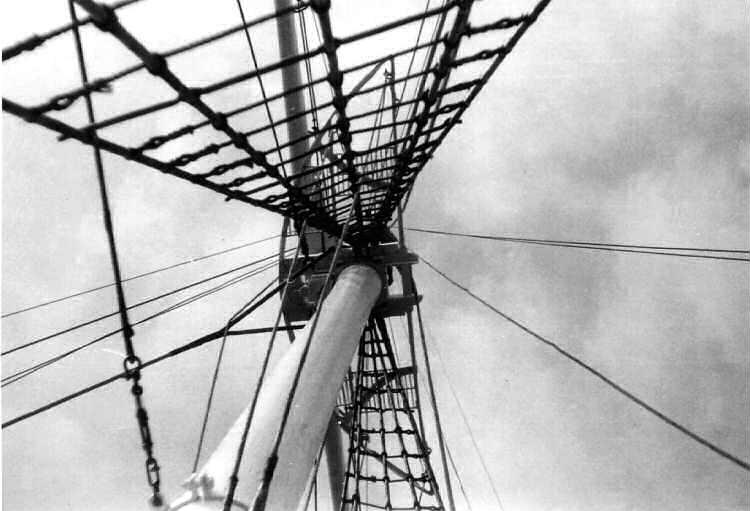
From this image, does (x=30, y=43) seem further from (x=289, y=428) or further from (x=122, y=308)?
(x=289, y=428)

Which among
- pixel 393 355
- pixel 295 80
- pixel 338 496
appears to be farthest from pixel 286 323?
pixel 338 496

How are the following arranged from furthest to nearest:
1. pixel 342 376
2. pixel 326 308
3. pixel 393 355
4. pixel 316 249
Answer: pixel 393 355 < pixel 316 249 < pixel 326 308 < pixel 342 376

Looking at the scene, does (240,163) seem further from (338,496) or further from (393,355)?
(338,496)

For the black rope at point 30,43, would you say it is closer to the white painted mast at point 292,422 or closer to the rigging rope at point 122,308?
the rigging rope at point 122,308

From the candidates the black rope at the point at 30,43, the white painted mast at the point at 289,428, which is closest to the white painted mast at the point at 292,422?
the white painted mast at the point at 289,428

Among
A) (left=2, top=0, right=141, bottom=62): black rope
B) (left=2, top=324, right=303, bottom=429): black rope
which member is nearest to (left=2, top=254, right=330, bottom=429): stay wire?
(left=2, top=324, right=303, bottom=429): black rope

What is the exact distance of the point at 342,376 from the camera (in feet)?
11.2

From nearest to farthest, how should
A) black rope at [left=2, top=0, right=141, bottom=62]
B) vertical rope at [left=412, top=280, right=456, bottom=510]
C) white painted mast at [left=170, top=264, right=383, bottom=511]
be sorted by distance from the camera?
black rope at [left=2, top=0, right=141, bottom=62] < white painted mast at [left=170, top=264, right=383, bottom=511] < vertical rope at [left=412, top=280, right=456, bottom=510]

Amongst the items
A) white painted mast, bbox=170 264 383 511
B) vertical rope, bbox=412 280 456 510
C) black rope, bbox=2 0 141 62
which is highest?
black rope, bbox=2 0 141 62

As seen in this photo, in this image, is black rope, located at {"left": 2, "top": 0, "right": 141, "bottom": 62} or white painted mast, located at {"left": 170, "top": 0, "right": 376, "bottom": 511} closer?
black rope, located at {"left": 2, "top": 0, "right": 141, "bottom": 62}

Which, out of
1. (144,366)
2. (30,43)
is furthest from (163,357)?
(30,43)

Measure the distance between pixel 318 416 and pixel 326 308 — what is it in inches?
54.8

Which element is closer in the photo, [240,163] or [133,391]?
[133,391]

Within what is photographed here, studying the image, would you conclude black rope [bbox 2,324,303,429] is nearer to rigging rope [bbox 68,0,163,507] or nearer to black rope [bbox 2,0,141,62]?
rigging rope [bbox 68,0,163,507]
